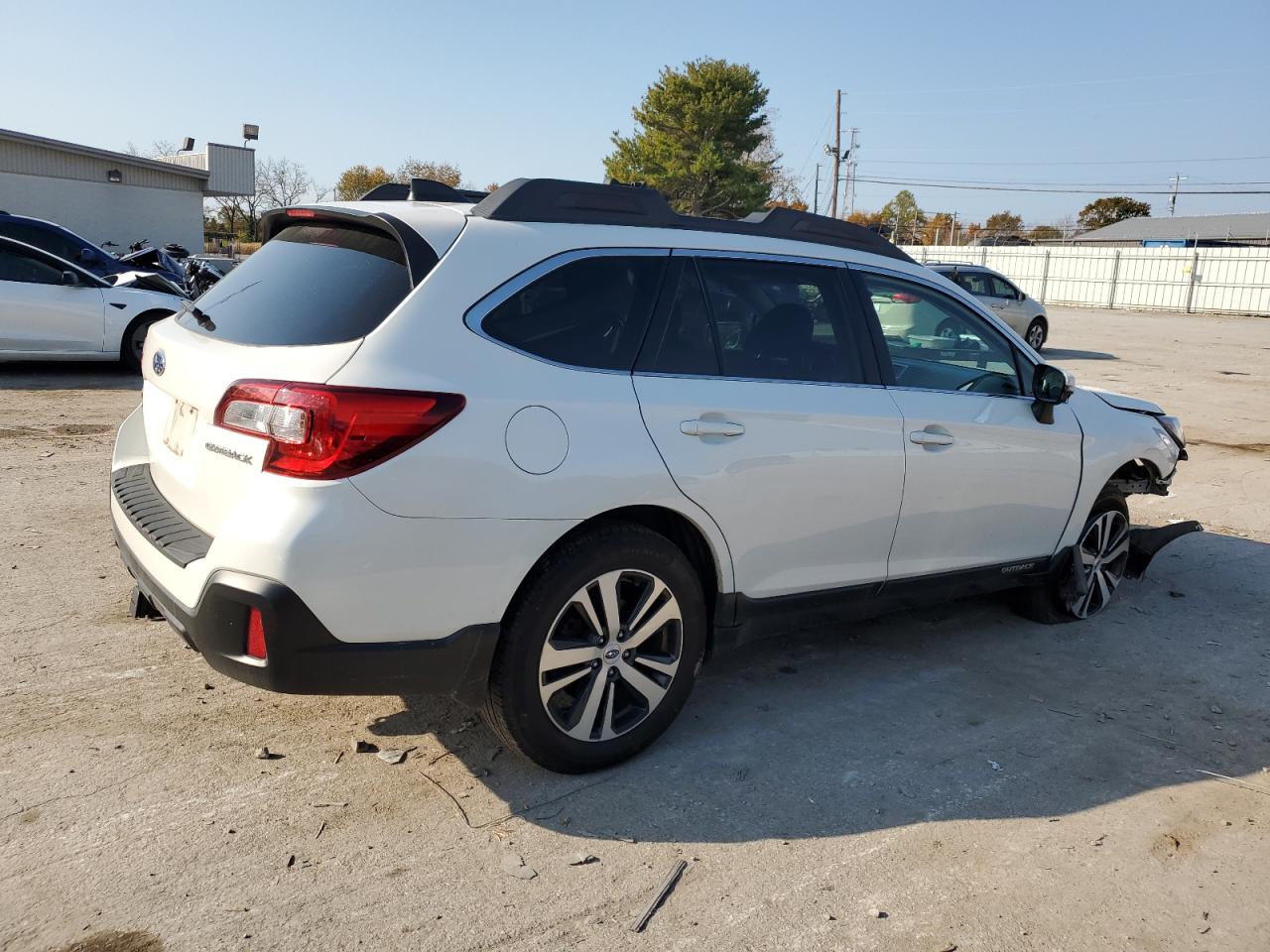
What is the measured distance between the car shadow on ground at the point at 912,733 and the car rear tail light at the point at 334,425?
119 cm

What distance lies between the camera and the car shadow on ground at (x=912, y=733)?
3.45 m

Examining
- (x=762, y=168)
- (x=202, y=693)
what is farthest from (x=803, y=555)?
(x=762, y=168)

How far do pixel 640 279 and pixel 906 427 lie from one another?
4.26 feet

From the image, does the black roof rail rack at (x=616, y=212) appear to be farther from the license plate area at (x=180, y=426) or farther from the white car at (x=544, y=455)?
the license plate area at (x=180, y=426)

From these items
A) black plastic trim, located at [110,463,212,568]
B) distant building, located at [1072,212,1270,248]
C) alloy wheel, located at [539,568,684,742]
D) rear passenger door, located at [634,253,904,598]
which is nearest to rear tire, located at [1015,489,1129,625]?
rear passenger door, located at [634,253,904,598]

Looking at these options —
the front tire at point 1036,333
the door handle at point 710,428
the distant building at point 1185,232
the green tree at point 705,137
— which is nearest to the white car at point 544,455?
the door handle at point 710,428

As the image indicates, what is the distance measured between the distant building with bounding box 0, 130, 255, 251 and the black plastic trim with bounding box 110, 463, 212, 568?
31.6m

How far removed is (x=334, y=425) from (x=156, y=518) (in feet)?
3.13

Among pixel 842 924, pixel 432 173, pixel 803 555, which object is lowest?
pixel 842 924

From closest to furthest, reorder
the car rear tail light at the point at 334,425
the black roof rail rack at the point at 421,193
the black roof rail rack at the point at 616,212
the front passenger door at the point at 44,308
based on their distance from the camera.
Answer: the car rear tail light at the point at 334,425, the black roof rail rack at the point at 616,212, the black roof rail rack at the point at 421,193, the front passenger door at the point at 44,308

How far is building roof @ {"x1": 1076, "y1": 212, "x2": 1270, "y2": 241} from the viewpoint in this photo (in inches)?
3002

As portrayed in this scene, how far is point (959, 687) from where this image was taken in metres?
4.55

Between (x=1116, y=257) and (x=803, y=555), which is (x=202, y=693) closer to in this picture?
(x=803, y=555)

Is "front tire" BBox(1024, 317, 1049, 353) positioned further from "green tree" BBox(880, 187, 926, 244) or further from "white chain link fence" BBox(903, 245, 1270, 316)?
"green tree" BBox(880, 187, 926, 244)
